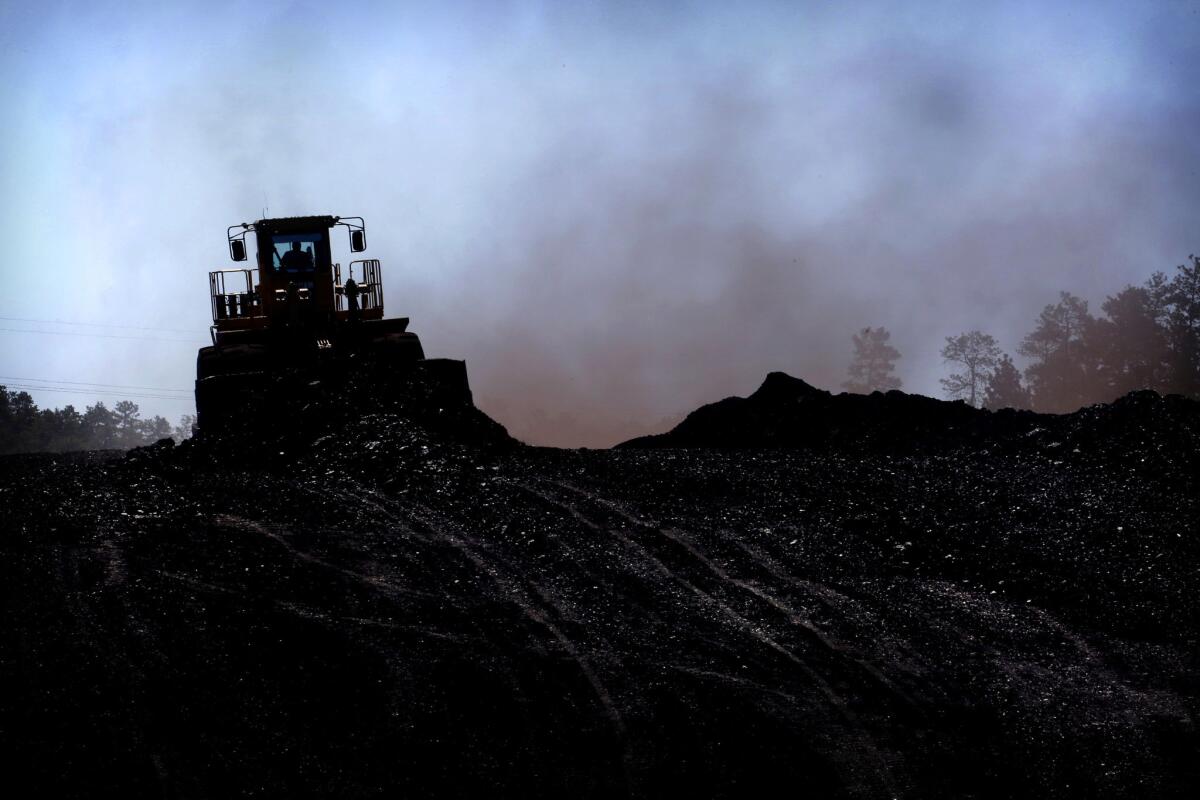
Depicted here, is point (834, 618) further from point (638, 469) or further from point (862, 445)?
point (862, 445)

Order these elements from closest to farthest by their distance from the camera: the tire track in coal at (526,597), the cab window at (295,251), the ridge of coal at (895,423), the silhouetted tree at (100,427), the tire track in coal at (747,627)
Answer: the tire track in coal at (747,627) → the tire track in coal at (526,597) → the ridge of coal at (895,423) → the cab window at (295,251) → the silhouetted tree at (100,427)

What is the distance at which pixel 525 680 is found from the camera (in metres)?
8.41

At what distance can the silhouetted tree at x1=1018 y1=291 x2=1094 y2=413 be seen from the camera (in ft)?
178

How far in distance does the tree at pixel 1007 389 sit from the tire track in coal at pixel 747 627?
152 feet

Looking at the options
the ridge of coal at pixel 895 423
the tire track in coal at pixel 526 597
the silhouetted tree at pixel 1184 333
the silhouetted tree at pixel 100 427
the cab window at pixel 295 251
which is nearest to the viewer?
the tire track in coal at pixel 526 597

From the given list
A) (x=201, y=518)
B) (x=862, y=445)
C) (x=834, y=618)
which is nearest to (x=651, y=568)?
(x=834, y=618)

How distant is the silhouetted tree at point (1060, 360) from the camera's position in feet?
178

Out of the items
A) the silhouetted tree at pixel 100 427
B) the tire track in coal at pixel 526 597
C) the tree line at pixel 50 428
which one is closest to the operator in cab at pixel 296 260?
the tire track in coal at pixel 526 597

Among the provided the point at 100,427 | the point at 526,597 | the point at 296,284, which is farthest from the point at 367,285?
the point at 100,427

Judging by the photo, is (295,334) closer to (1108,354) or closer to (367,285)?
(367,285)

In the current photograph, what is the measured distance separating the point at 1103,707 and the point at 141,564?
8625mm

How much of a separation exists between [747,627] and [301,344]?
12877mm

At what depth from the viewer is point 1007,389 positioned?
186 ft

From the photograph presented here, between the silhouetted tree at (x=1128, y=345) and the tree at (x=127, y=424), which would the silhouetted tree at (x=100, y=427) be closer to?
the tree at (x=127, y=424)
